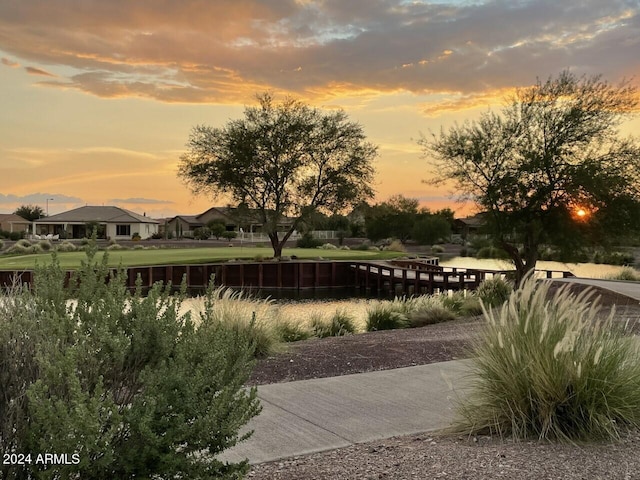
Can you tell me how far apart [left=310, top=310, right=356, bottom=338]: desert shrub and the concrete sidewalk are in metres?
6.39

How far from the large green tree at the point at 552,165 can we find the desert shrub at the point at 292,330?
13902 millimetres

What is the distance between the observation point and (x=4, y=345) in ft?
11.5

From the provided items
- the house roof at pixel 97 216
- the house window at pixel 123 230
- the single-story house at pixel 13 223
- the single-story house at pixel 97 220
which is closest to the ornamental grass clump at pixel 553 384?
the single-story house at pixel 97 220

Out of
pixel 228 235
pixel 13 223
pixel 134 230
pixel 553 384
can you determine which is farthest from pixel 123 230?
pixel 553 384

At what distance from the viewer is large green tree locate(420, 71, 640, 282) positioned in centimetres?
2383

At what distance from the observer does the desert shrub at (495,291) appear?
20.6m

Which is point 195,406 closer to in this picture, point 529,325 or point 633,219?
point 529,325

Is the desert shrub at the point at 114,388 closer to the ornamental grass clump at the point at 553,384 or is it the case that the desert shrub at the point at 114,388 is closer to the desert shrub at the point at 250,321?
the ornamental grass clump at the point at 553,384

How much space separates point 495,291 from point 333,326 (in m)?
8.48

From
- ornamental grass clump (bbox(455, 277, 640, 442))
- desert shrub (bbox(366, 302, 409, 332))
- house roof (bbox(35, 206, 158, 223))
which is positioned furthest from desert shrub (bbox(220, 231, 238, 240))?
ornamental grass clump (bbox(455, 277, 640, 442))

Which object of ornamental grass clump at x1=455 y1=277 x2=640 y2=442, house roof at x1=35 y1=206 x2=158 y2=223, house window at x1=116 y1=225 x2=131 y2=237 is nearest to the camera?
ornamental grass clump at x1=455 y1=277 x2=640 y2=442

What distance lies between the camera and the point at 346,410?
6570 millimetres

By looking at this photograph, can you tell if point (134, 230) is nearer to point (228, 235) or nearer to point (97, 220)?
point (97, 220)

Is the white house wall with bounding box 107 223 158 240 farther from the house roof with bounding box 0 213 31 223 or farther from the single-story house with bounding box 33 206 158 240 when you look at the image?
the house roof with bounding box 0 213 31 223
